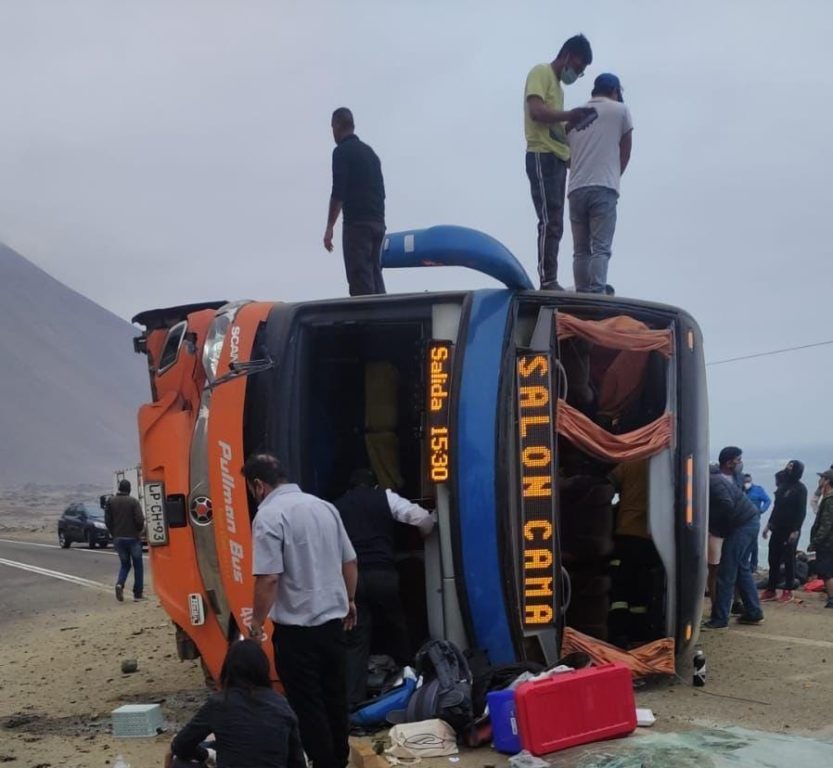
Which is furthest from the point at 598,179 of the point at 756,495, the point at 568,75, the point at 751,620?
the point at 756,495

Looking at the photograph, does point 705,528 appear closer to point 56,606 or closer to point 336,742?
point 336,742

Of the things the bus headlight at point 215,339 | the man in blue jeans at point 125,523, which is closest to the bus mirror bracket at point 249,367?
the bus headlight at point 215,339

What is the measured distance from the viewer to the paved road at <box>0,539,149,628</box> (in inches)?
571

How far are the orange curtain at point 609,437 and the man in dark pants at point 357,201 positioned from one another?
2.13m

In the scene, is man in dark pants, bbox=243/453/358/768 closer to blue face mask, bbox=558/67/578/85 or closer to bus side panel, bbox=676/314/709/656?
bus side panel, bbox=676/314/709/656

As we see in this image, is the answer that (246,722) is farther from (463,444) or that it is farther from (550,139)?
(550,139)

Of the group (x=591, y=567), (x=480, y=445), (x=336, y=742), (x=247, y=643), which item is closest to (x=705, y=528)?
(x=591, y=567)

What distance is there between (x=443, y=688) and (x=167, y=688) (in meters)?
2.97

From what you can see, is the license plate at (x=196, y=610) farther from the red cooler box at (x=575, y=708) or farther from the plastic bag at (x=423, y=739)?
the red cooler box at (x=575, y=708)

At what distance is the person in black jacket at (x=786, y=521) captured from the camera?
11.0 m

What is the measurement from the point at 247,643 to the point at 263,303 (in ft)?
9.74

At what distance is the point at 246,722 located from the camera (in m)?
3.98

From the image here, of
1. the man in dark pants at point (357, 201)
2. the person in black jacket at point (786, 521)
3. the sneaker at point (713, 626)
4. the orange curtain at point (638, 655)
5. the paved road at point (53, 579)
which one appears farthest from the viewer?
the paved road at point (53, 579)

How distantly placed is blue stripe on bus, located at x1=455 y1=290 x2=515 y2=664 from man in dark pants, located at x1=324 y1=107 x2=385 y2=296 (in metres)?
1.97
